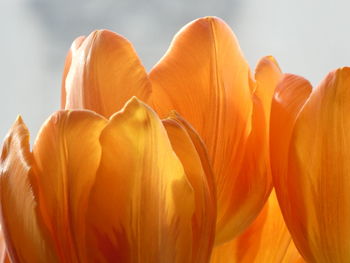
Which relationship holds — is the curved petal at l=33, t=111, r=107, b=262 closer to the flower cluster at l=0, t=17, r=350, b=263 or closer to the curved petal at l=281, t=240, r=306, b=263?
the flower cluster at l=0, t=17, r=350, b=263

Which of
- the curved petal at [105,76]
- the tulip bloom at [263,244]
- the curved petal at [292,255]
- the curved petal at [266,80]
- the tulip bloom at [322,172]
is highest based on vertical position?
the curved petal at [105,76]

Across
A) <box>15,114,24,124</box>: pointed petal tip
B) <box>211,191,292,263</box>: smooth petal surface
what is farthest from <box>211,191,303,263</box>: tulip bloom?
<box>15,114,24,124</box>: pointed petal tip

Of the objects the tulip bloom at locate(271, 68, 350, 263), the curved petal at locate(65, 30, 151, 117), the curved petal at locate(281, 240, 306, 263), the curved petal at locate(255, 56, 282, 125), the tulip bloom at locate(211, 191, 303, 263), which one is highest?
the curved petal at locate(65, 30, 151, 117)

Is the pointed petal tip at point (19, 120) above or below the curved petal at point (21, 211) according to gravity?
above

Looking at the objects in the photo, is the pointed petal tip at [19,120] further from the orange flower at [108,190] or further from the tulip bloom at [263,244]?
the tulip bloom at [263,244]

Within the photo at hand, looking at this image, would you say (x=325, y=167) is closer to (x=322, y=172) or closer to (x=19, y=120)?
(x=322, y=172)

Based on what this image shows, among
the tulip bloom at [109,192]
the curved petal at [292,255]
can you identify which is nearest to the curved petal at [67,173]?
the tulip bloom at [109,192]
